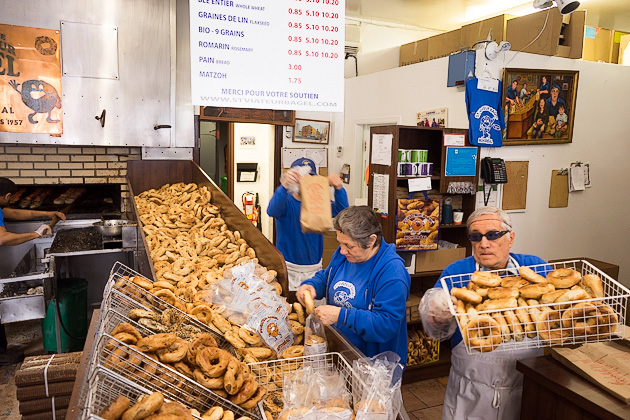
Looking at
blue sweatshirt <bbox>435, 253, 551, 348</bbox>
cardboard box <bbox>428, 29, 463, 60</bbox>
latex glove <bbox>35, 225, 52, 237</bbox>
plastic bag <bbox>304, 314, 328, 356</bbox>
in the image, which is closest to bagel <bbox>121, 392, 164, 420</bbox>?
plastic bag <bbox>304, 314, 328, 356</bbox>

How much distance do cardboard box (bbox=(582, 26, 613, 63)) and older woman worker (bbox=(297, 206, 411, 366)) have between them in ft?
17.1

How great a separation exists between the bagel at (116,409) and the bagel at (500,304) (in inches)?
49.0

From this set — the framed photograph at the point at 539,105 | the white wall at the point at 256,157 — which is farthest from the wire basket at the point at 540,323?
the white wall at the point at 256,157

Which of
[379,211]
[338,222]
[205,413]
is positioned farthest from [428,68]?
[205,413]

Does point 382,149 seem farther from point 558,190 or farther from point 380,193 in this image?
point 558,190

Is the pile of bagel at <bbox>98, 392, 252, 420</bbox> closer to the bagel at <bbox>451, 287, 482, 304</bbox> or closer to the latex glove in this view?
the bagel at <bbox>451, 287, 482, 304</bbox>

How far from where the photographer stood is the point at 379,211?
14.0ft

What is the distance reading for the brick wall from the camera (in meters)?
5.41

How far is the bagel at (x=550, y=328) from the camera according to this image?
1643 mm

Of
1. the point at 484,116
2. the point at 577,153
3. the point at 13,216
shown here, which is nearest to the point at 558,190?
the point at 577,153

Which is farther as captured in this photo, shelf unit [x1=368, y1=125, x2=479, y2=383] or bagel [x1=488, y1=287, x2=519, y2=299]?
shelf unit [x1=368, y1=125, x2=479, y2=383]

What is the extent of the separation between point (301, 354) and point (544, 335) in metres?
0.97

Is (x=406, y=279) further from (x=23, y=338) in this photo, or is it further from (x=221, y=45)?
(x=23, y=338)

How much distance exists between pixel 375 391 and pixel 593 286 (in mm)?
999
